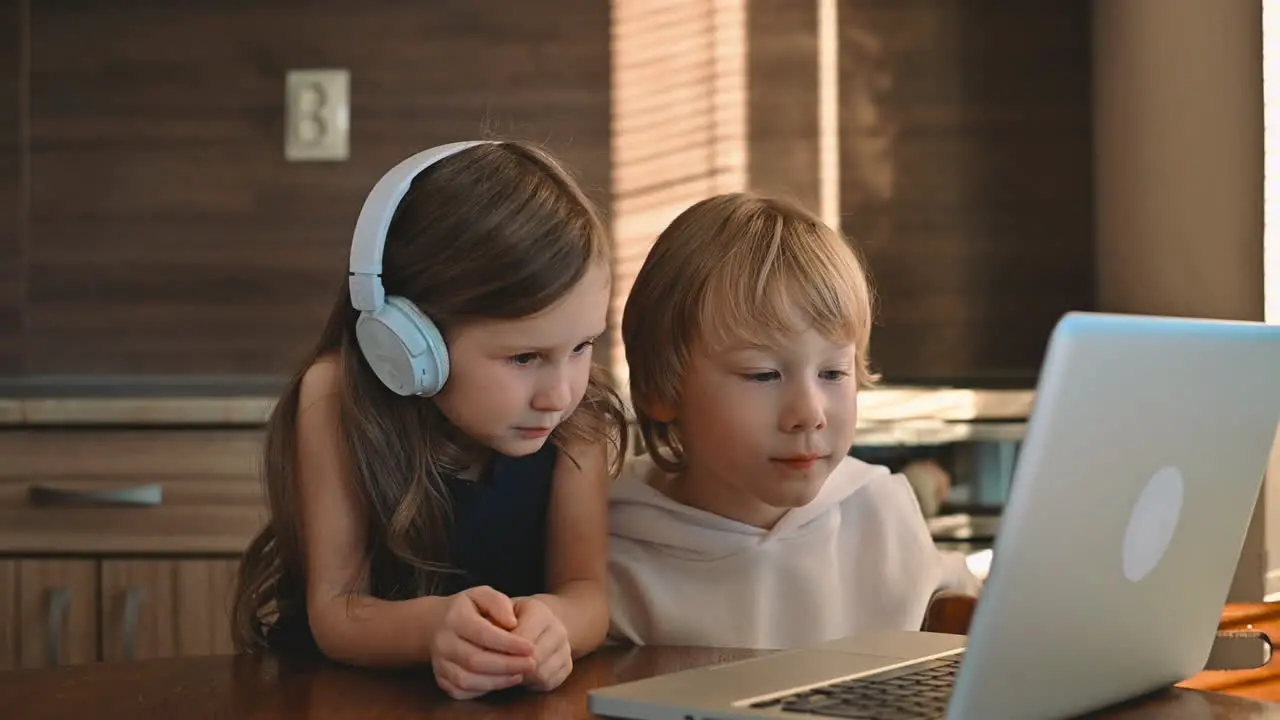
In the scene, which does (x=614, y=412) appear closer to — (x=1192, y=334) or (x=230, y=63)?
(x=1192, y=334)

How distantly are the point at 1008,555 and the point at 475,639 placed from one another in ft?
1.26

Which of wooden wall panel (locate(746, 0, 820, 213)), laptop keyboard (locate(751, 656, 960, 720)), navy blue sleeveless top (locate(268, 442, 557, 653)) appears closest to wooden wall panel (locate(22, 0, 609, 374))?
wooden wall panel (locate(746, 0, 820, 213))

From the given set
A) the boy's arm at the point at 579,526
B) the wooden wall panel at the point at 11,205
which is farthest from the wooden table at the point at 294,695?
the wooden wall panel at the point at 11,205

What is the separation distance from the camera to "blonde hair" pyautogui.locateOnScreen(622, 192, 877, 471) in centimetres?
132

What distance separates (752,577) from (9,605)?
1288 mm

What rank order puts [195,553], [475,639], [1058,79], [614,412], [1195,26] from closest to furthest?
[475,639] < [614,412] < [1195,26] < [195,553] < [1058,79]

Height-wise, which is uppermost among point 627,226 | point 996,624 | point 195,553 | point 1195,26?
point 1195,26

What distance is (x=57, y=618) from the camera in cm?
215

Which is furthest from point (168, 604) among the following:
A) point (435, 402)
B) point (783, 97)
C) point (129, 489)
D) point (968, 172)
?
point (968, 172)

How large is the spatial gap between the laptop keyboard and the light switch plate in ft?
6.66

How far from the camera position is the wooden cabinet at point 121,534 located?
2160mm

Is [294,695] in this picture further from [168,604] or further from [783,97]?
[783,97]

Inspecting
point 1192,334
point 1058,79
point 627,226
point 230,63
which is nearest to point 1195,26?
point 1058,79

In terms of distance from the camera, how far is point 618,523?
4.64ft
